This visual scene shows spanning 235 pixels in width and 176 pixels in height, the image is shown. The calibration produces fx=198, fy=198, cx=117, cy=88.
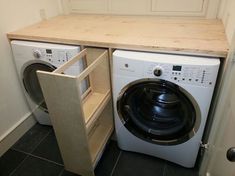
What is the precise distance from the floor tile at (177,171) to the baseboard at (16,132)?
134 centimetres

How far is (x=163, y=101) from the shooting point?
4.72 ft

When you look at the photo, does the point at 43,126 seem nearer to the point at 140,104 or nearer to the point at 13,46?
the point at 13,46

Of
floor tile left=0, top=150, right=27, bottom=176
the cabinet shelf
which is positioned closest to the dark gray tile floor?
floor tile left=0, top=150, right=27, bottom=176

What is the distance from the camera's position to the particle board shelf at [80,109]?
105 centimetres

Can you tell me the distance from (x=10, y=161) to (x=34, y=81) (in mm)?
694

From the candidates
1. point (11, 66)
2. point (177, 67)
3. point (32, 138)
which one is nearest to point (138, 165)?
point (177, 67)

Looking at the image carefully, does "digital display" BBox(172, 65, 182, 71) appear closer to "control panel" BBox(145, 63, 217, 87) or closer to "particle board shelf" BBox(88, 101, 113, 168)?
"control panel" BBox(145, 63, 217, 87)

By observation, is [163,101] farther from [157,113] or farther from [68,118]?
[68,118]

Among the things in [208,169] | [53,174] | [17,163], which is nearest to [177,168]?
[208,169]

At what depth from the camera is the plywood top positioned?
1.22 metres

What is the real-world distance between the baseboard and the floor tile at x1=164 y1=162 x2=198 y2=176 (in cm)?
134

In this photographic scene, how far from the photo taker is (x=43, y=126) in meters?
1.98

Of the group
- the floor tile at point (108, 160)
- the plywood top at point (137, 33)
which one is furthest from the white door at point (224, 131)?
the floor tile at point (108, 160)

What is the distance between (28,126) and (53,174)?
24.9 inches
